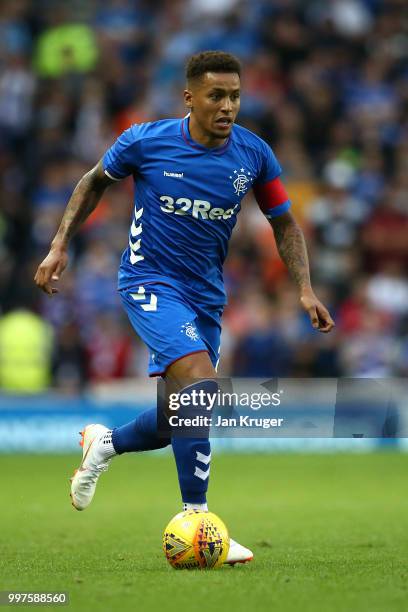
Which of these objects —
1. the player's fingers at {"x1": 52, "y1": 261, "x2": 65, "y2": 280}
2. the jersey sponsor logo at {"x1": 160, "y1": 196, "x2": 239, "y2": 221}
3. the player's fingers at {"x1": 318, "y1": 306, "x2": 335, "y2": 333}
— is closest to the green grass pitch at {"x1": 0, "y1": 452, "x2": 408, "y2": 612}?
the player's fingers at {"x1": 318, "y1": 306, "x2": 335, "y2": 333}

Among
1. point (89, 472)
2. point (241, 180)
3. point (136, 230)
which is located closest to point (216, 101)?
point (241, 180)

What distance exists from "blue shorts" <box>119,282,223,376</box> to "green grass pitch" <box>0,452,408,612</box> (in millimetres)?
1103

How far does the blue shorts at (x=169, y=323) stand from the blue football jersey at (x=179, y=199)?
63mm

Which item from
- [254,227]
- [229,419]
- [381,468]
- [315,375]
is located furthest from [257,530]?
[254,227]

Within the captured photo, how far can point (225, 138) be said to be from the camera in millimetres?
7012

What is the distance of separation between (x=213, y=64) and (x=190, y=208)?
0.77m

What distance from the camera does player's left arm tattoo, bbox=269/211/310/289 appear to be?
7.27 m

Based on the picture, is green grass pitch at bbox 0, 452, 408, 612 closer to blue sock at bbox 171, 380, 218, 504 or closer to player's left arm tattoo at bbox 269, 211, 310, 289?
blue sock at bbox 171, 380, 218, 504

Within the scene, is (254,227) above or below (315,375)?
above

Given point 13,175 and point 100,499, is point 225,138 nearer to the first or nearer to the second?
point 100,499

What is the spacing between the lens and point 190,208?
275 inches

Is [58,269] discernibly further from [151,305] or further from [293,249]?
[293,249]

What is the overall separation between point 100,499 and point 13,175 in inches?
323

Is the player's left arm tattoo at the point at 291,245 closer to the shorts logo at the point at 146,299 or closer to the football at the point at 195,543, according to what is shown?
the shorts logo at the point at 146,299
